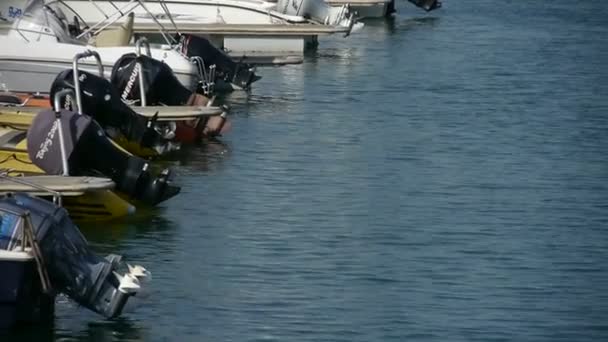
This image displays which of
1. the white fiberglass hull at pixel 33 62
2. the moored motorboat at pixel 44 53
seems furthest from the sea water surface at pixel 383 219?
the white fiberglass hull at pixel 33 62

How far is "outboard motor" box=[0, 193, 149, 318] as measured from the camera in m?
13.3

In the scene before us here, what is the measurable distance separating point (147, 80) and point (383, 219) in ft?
16.0

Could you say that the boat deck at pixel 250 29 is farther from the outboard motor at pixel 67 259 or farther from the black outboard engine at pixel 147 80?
the outboard motor at pixel 67 259

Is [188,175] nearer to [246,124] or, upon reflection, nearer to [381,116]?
[246,124]

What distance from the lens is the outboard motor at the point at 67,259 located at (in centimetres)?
1333

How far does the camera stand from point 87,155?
59.2 ft

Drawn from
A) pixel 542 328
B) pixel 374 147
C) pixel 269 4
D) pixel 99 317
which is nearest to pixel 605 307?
pixel 542 328

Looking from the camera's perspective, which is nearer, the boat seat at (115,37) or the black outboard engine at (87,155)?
the black outboard engine at (87,155)

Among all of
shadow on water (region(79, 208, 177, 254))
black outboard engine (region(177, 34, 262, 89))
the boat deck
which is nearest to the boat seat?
black outboard engine (region(177, 34, 262, 89))

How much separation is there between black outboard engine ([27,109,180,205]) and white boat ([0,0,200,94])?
6292 mm

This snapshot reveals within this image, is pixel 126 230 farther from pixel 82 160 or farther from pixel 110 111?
pixel 110 111

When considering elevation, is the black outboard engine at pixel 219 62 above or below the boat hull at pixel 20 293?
below

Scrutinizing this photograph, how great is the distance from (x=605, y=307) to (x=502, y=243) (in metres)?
2.90

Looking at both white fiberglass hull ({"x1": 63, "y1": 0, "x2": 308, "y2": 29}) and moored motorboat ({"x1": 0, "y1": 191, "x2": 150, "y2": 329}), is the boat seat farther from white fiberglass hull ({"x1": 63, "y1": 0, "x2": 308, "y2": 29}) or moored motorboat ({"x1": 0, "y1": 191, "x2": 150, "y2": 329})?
moored motorboat ({"x1": 0, "y1": 191, "x2": 150, "y2": 329})
